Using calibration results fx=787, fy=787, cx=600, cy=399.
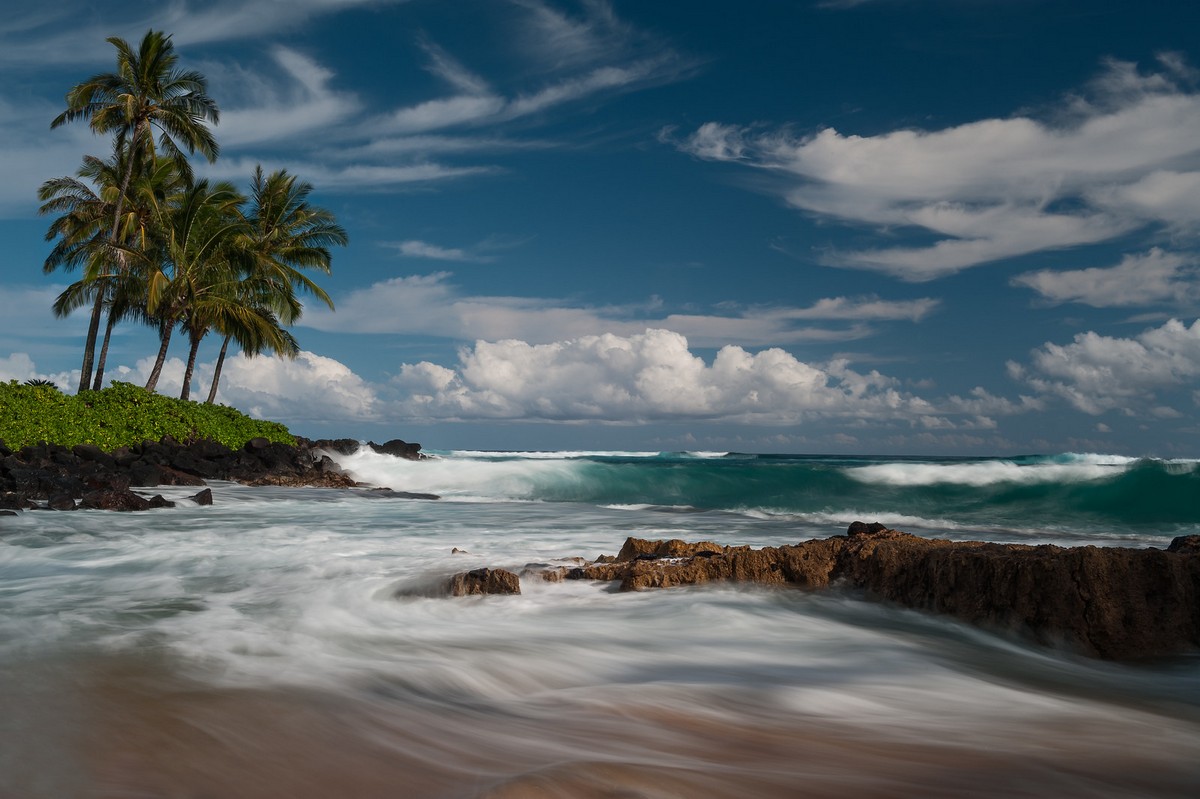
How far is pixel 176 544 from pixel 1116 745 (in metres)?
8.65

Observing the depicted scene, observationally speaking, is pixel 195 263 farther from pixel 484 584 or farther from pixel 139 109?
pixel 484 584

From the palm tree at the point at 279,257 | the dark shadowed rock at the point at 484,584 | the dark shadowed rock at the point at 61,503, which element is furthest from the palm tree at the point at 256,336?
the dark shadowed rock at the point at 484,584

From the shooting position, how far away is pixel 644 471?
2781cm

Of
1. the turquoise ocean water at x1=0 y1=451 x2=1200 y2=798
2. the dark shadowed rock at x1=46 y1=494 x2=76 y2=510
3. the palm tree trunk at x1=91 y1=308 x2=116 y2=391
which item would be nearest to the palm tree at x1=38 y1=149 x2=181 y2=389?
the palm tree trunk at x1=91 y1=308 x2=116 y2=391

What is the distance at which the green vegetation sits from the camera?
18192 mm

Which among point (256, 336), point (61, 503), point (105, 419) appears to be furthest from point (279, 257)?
point (61, 503)

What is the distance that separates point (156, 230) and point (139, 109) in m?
4.59

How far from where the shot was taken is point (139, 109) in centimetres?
2572

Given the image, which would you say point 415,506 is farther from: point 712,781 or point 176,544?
point 712,781

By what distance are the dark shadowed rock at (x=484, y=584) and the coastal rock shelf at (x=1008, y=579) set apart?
0.42 metres

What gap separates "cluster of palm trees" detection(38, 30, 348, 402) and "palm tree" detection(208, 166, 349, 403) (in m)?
0.12

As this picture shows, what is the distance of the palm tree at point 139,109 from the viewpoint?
25.0m

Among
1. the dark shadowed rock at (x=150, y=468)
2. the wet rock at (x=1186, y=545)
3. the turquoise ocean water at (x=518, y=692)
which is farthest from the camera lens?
the dark shadowed rock at (x=150, y=468)

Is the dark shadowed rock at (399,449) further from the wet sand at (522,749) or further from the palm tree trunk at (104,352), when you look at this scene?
the wet sand at (522,749)
